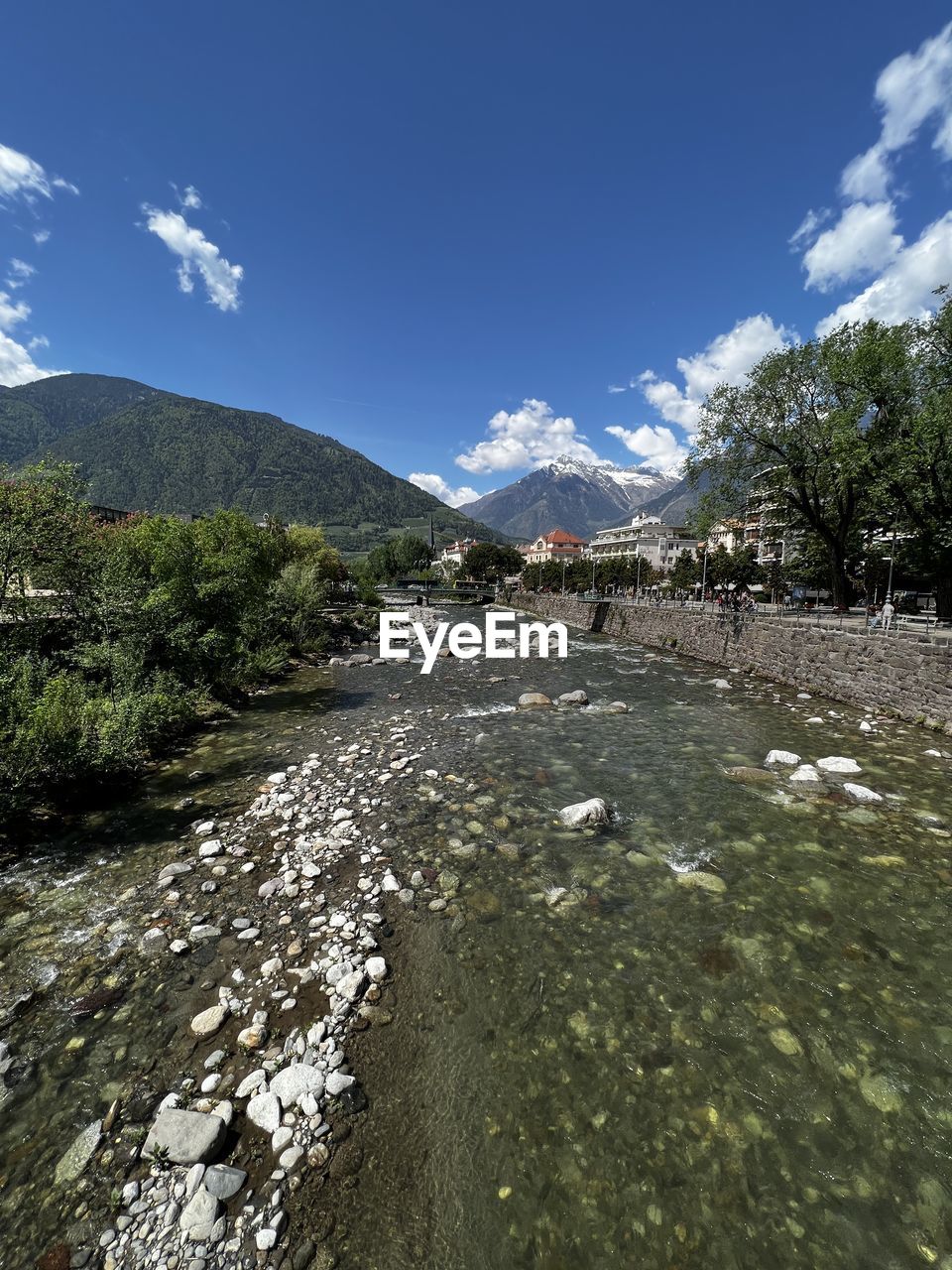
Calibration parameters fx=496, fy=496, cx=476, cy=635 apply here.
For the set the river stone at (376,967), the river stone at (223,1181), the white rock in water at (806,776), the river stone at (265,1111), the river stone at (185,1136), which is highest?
the river stone at (185,1136)

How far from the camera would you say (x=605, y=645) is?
37312mm

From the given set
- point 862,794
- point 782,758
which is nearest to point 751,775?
point 782,758

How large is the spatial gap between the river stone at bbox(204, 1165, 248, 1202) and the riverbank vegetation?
29285 mm

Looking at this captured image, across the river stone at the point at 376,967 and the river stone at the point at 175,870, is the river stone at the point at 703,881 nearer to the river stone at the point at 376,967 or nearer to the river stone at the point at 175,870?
the river stone at the point at 376,967

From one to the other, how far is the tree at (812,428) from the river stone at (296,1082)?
28776mm

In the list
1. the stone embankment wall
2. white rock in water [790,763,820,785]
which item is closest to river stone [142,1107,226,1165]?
white rock in water [790,763,820,785]

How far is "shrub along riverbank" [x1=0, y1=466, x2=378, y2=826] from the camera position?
8.31 metres

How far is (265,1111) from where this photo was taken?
3.61m

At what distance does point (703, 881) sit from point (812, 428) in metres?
28.5

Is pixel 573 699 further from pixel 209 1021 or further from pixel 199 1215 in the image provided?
pixel 199 1215

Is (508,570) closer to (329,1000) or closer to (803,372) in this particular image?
(803,372)

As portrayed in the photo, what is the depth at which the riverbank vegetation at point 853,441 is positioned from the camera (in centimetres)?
2269

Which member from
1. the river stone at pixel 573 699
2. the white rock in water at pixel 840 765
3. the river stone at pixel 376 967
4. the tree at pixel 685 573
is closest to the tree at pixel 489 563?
the tree at pixel 685 573

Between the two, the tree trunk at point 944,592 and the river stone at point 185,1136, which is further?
the tree trunk at point 944,592
